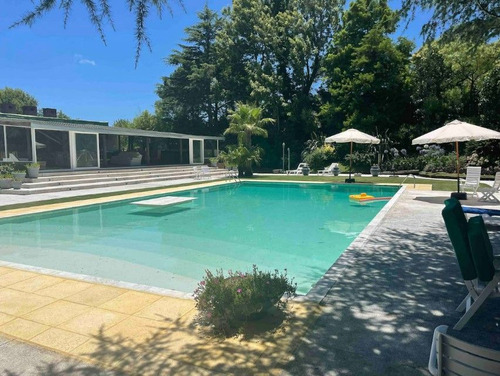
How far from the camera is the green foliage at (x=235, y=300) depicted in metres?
3.11

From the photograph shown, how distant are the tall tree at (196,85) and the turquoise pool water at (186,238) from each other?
2219 cm

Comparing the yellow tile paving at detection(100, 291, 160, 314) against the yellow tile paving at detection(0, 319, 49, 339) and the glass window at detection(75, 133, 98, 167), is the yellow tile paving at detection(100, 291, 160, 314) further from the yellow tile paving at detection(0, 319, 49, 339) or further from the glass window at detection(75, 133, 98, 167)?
the glass window at detection(75, 133, 98, 167)

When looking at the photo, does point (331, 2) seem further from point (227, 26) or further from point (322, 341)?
point (322, 341)

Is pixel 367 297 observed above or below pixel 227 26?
→ below

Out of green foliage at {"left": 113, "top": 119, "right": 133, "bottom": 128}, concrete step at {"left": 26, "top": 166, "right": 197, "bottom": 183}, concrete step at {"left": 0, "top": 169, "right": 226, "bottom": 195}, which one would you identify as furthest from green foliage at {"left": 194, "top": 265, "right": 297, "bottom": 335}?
green foliage at {"left": 113, "top": 119, "right": 133, "bottom": 128}

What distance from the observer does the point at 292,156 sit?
30219mm

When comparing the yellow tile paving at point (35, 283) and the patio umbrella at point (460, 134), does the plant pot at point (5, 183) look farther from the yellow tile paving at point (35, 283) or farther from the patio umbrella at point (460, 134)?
the patio umbrella at point (460, 134)

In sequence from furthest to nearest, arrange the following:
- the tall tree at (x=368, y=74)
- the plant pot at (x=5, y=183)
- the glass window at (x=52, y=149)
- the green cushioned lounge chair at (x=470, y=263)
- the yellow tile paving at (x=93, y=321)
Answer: the tall tree at (x=368, y=74), the glass window at (x=52, y=149), the plant pot at (x=5, y=183), the yellow tile paving at (x=93, y=321), the green cushioned lounge chair at (x=470, y=263)

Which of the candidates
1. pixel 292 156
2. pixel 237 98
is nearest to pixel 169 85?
pixel 237 98

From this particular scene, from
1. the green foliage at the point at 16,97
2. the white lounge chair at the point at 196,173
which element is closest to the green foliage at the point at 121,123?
the white lounge chair at the point at 196,173

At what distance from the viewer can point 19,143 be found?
16.7 meters

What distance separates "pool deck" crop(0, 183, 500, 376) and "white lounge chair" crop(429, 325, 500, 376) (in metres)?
1.19

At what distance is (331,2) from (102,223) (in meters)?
27.5

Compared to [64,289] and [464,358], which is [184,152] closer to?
[64,289]
